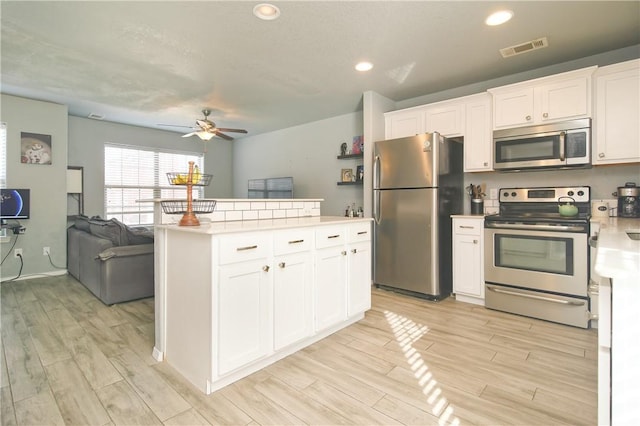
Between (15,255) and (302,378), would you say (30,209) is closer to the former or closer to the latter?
(15,255)

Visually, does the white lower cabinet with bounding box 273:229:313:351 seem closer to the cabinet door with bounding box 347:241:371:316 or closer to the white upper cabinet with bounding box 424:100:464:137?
the cabinet door with bounding box 347:241:371:316

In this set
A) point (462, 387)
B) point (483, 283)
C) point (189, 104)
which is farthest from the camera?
point (189, 104)

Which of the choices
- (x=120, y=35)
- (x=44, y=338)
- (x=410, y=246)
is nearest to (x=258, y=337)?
(x=44, y=338)

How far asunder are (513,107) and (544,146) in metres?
0.49

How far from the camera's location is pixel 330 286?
8.21 feet

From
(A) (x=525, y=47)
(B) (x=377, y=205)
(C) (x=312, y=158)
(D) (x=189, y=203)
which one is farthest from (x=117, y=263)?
(A) (x=525, y=47)

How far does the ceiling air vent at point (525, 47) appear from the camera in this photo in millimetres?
2771

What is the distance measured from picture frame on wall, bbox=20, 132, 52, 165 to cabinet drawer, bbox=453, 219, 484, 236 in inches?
214

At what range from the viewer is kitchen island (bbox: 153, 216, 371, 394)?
1767 mm

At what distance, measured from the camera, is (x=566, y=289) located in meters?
2.75

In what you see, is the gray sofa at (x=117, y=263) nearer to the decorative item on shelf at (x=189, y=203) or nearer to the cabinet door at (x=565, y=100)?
the decorative item on shelf at (x=189, y=203)

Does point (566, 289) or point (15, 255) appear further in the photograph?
point (15, 255)

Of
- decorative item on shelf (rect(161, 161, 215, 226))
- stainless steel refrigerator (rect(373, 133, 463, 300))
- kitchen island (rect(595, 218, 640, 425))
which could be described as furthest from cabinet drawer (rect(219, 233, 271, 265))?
stainless steel refrigerator (rect(373, 133, 463, 300))

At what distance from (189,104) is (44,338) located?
129 inches
